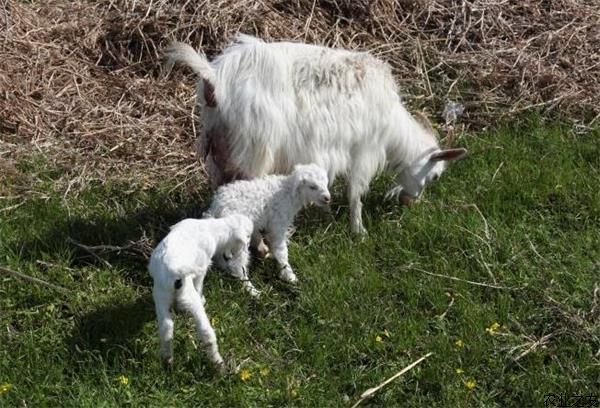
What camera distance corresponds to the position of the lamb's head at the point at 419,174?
6391 millimetres

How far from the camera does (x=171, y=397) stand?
479cm

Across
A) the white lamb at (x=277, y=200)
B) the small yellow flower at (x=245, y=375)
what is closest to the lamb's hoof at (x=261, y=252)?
the white lamb at (x=277, y=200)

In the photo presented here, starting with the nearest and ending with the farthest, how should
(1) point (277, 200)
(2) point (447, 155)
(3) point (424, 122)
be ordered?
(1) point (277, 200), (2) point (447, 155), (3) point (424, 122)

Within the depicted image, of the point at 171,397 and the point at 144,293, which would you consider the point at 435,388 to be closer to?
the point at 171,397

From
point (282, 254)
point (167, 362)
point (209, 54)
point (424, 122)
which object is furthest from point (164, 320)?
point (209, 54)

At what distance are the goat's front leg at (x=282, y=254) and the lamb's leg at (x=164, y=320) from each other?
954 mm

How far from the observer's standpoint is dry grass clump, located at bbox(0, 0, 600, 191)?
23.0ft

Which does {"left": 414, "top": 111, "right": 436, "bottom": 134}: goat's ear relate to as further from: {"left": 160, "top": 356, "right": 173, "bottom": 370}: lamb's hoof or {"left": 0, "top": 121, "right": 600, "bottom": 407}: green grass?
{"left": 160, "top": 356, "right": 173, "bottom": 370}: lamb's hoof

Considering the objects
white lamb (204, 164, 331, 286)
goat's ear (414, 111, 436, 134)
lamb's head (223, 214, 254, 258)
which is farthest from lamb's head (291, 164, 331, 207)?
goat's ear (414, 111, 436, 134)

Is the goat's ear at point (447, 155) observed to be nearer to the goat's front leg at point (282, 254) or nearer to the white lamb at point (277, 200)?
the white lamb at point (277, 200)

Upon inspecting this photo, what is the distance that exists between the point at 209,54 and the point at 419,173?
2.15 meters

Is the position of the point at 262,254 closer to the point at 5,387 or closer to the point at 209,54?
the point at 5,387

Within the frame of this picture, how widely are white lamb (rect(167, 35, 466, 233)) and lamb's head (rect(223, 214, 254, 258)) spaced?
51 centimetres

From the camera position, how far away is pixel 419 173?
21.0 ft
